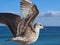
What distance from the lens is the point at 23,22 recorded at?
26.3 feet

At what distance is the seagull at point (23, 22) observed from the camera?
753 cm

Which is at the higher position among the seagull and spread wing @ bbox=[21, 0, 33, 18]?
spread wing @ bbox=[21, 0, 33, 18]

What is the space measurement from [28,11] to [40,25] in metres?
1.89

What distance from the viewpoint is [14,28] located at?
27.4 feet

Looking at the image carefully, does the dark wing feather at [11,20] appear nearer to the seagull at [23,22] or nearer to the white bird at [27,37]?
the seagull at [23,22]

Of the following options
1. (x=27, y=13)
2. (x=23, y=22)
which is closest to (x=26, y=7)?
(x=27, y=13)

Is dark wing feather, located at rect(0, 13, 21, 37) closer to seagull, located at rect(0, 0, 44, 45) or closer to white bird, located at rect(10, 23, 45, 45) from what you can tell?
seagull, located at rect(0, 0, 44, 45)

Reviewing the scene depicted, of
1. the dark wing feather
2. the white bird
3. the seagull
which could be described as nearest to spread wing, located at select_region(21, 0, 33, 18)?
the seagull

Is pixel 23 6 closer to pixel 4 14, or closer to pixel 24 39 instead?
pixel 4 14

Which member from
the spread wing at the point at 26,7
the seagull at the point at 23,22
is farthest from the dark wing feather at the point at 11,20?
the spread wing at the point at 26,7

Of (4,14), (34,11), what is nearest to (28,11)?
(34,11)

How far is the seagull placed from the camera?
24.7ft

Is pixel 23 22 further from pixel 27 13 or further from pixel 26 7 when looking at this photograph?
pixel 26 7

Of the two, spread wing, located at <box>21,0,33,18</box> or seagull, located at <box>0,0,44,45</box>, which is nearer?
spread wing, located at <box>21,0,33,18</box>
